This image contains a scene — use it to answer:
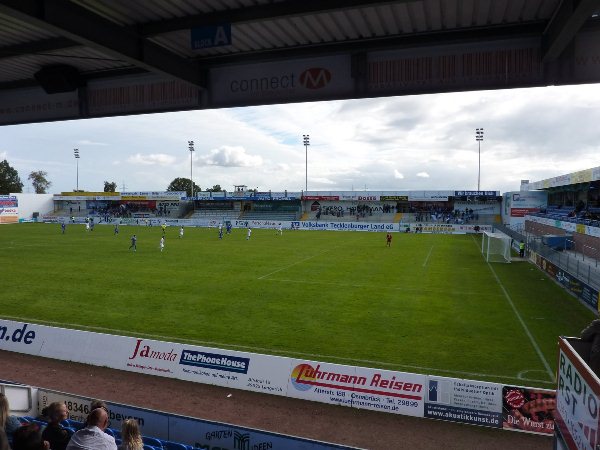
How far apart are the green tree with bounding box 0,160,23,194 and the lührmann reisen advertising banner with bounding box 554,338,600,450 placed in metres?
135

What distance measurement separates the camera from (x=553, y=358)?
43.9 ft

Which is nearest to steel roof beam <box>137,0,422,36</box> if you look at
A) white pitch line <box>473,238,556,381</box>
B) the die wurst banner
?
the die wurst banner

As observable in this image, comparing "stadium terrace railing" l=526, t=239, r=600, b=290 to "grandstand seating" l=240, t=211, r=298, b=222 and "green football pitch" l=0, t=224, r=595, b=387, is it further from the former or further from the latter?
"grandstand seating" l=240, t=211, r=298, b=222

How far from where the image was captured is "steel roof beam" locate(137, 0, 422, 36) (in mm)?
5199

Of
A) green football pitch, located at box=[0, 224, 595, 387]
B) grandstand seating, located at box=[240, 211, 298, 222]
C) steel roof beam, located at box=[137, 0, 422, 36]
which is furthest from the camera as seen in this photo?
grandstand seating, located at box=[240, 211, 298, 222]

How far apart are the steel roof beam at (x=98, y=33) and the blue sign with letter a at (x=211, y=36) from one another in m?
0.80

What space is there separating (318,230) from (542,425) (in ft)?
178

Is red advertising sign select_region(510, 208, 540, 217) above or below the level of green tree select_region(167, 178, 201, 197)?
below

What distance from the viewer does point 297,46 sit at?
6688 mm

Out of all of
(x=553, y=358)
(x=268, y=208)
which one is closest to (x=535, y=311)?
(x=553, y=358)

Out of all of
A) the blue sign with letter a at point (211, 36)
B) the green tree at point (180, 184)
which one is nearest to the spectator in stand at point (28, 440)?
the blue sign with letter a at point (211, 36)

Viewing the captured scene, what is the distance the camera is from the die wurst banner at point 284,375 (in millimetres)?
9555

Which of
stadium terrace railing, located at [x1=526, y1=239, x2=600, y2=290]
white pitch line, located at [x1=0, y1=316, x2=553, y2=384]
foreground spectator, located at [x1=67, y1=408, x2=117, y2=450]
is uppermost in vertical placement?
foreground spectator, located at [x1=67, y1=408, x2=117, y2=450]

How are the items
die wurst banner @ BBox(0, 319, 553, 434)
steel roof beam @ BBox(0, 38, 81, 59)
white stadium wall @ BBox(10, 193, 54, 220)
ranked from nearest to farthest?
steel roof beam @ BBox(0, 38, 81, 59), die wurst banner @ BBox(0, 319, 553, 434), white stadium wall @ BBox(10, 193, 54, 220)
